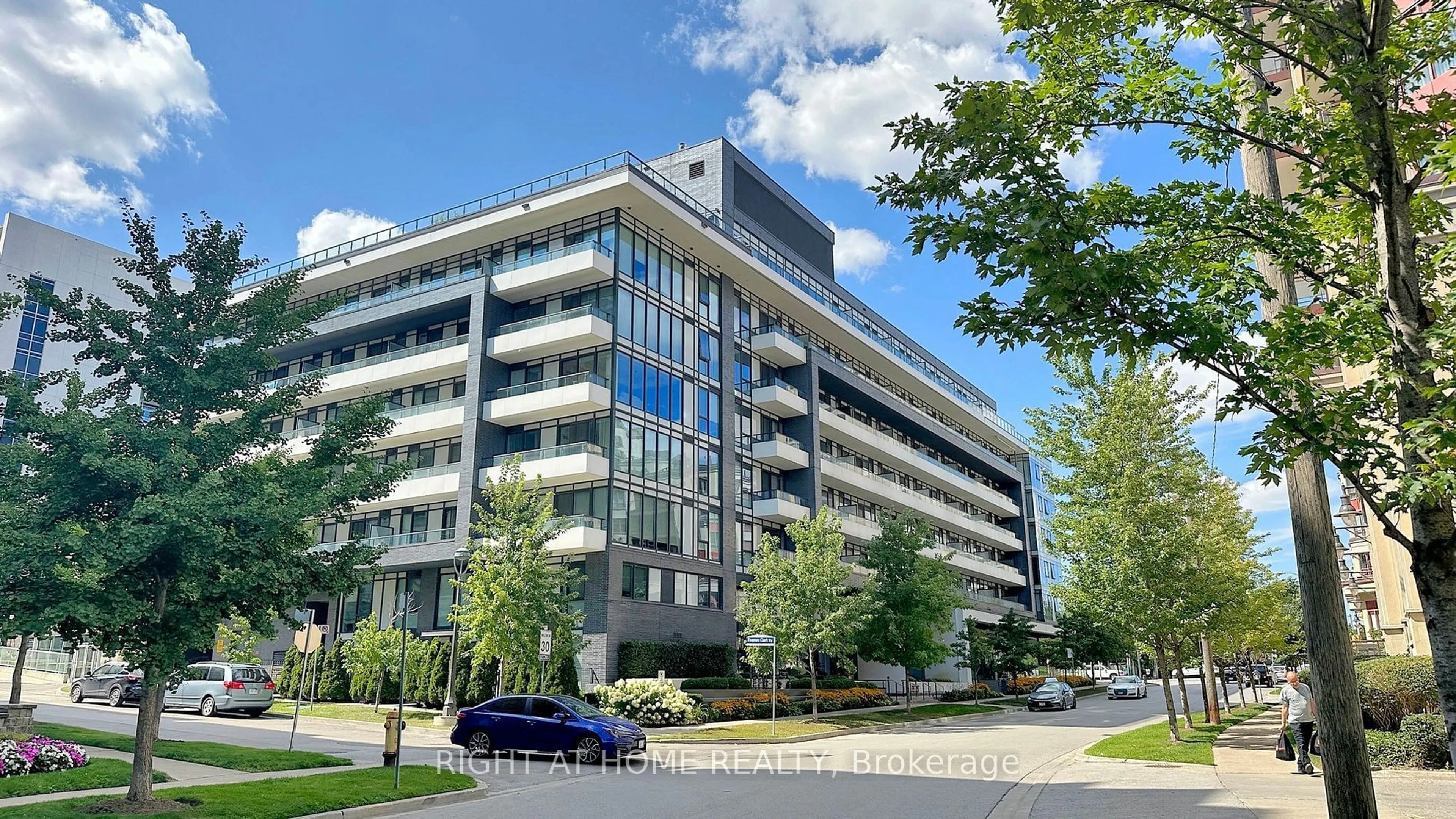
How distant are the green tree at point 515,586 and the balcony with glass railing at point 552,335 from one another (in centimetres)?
851

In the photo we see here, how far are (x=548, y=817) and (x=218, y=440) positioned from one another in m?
7.18

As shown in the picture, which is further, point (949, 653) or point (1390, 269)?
point (949, 653)

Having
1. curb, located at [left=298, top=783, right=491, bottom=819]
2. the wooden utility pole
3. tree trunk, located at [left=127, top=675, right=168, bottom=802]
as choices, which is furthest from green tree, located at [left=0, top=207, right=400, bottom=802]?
the wooden utility pole

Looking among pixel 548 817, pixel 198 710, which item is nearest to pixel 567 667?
pixel 198 710

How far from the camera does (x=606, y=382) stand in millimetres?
39188

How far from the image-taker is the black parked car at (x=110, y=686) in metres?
33.7

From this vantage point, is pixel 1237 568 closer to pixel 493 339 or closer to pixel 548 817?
pixel 548 817

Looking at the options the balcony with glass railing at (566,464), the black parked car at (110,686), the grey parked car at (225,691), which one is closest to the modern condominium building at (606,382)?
the balcony with glass railing at (566,464)

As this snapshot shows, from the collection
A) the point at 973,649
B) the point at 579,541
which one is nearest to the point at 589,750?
the point at 579,541

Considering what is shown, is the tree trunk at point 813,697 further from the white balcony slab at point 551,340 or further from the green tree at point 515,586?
the white balcony slab at point 551,340

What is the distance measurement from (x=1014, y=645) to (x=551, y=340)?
35.6 metres

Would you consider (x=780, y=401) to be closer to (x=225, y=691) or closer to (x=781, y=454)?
(x=781, y=454)

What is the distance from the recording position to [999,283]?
20.7ft

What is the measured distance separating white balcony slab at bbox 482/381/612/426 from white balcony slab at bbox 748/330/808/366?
12760 millimetres
